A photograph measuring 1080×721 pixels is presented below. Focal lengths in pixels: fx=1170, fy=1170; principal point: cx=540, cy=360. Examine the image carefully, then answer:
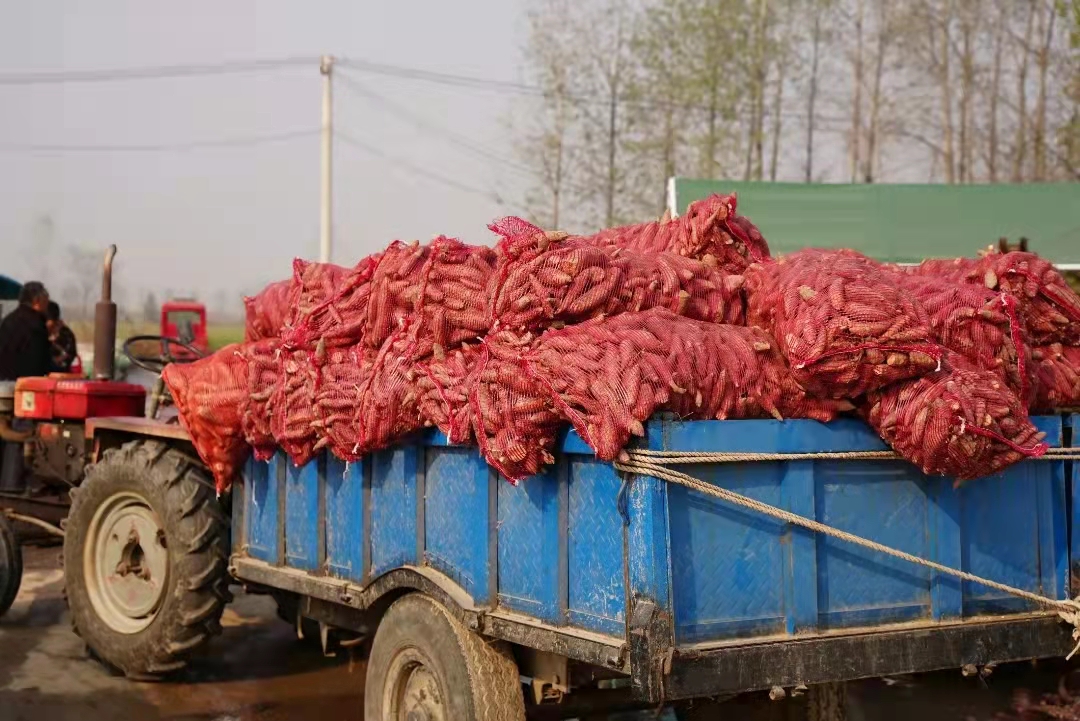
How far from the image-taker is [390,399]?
4.50 meters

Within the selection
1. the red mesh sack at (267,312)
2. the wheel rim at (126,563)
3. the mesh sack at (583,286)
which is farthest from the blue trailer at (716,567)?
the wheel rim at (126,563)

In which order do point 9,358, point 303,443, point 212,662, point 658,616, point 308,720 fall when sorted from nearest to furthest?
1. point 658,616
2. point 303,443
3. point 308,720
4. point 212,662
5. point 9,358

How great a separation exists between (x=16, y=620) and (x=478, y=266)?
5176 millimetres

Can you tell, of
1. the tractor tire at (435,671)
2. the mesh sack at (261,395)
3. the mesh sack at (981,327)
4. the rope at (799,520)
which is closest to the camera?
the rope at (799,520)

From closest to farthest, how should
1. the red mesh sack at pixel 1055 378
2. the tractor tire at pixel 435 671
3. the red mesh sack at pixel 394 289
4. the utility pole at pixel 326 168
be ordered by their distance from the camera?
the tractor tire at pixel 435 671
the red mesh sack at pixel 1055 378
the red mesh sack at pixel 394 289
the utility pole at pixel 326 168

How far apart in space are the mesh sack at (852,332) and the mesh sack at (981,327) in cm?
14

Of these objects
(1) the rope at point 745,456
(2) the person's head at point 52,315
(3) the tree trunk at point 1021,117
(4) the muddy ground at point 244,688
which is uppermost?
(3) the tree trunk at point 1021,117

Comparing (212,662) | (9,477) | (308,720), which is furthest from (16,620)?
(308,720)

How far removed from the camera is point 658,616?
3.52 meters

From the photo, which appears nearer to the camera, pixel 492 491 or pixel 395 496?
pixel 492 491

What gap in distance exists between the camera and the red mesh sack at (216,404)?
5.61 metres

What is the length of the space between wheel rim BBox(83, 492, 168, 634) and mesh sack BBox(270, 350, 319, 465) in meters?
1.38

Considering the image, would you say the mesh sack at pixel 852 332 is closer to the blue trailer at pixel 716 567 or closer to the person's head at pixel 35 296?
the blue trailer at pixel 716 567

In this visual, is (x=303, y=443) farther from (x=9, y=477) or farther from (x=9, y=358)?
(x=9, y=358)
